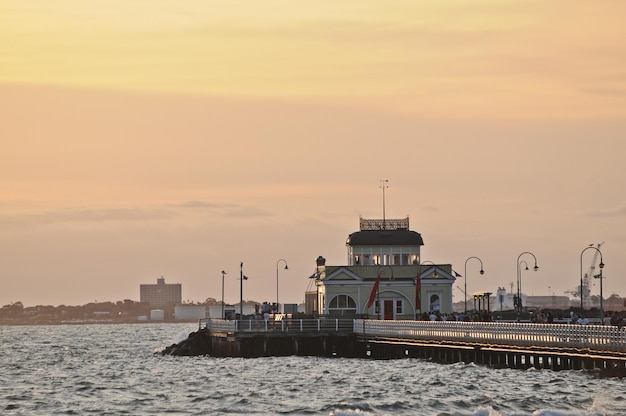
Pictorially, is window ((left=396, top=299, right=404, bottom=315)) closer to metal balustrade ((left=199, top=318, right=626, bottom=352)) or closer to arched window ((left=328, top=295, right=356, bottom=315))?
arched window ((left=328, top=295, right=356, bottom=315))

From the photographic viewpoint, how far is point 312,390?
238ft

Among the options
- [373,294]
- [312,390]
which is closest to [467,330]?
[312,390]

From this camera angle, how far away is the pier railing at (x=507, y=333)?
67.1 metres

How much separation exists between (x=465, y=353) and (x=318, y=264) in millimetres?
41431

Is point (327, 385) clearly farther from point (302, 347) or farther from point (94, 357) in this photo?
point (94, 357)

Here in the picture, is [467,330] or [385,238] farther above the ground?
[385,238]

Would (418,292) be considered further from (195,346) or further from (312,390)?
(312,390)

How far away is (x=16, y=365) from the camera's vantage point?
114625mm

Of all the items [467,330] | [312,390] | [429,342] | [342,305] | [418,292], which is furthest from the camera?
[342,305]

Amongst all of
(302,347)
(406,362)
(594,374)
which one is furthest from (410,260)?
(594,374)

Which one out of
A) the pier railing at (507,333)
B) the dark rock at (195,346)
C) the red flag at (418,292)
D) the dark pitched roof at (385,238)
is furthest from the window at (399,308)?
the dark rock at (195,346)

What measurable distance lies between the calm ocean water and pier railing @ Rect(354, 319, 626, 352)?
1670 mm

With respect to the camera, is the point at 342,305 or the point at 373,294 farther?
the point at 342,305

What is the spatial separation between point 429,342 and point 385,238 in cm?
3026
